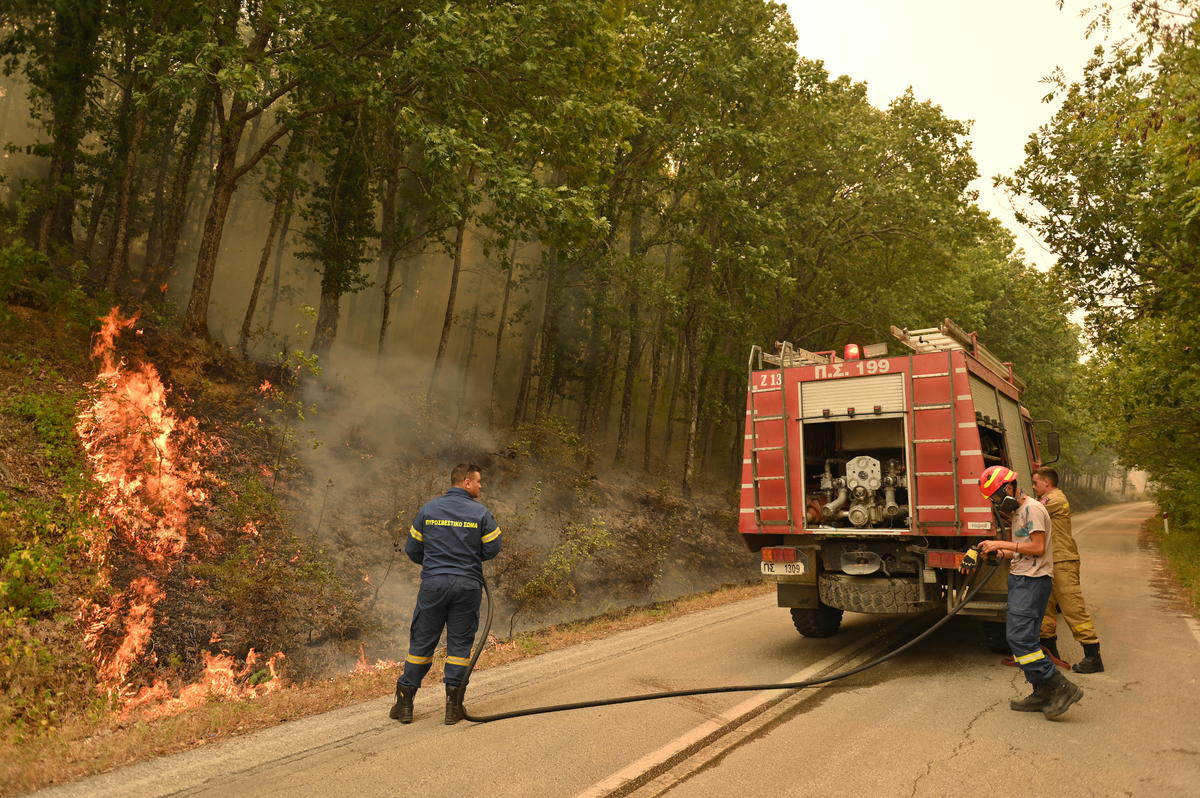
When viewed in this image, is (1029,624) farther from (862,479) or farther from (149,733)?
(149,733)

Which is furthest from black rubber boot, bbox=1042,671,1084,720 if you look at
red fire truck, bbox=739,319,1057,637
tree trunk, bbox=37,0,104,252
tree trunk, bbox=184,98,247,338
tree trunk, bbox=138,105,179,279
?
tree trunk, bbox=138,105,179,279

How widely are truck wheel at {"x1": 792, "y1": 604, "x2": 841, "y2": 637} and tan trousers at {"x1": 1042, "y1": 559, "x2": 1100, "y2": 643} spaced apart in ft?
7.08

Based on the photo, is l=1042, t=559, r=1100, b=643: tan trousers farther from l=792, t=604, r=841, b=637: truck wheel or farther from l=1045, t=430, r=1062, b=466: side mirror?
l=1045, t=430, r=1062, b=466: side mirror

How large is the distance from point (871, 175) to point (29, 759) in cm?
2118

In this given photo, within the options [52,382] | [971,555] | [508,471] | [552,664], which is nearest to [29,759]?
[552,664]

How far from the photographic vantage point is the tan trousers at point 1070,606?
710 cm

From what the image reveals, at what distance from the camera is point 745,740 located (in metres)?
5.05

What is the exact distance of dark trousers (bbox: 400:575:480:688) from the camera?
18.1 feet

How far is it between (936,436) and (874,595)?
1.72 meters

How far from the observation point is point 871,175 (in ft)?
67.4

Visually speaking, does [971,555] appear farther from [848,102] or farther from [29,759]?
[848,102]

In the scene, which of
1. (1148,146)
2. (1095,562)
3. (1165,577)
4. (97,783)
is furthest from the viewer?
(1095,562)

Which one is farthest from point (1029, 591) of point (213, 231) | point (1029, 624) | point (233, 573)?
point (213, 231)

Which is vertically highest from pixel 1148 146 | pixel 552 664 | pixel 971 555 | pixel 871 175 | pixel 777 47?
pixel 777 47
